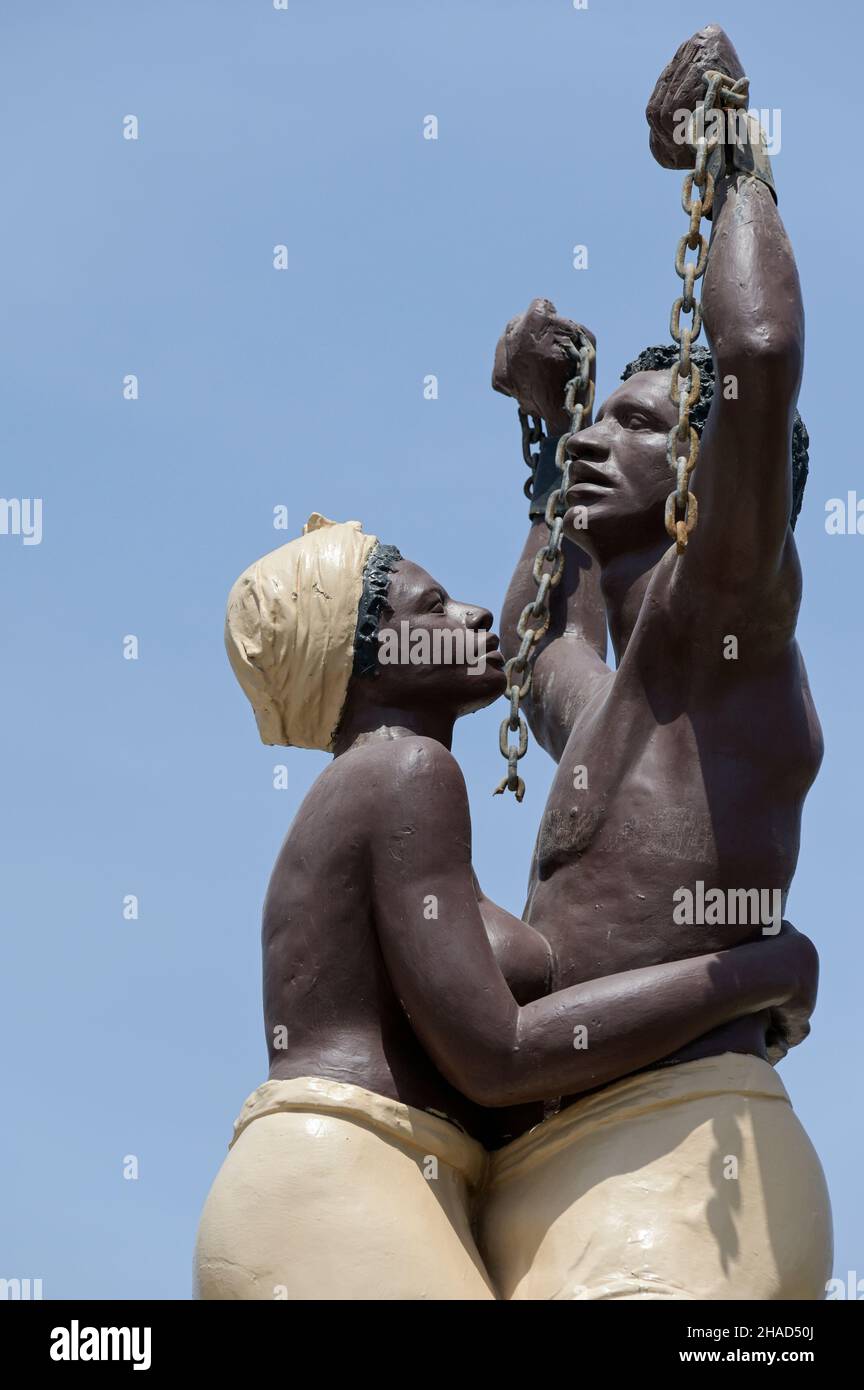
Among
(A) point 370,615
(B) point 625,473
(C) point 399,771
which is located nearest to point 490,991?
(C) point 399,771

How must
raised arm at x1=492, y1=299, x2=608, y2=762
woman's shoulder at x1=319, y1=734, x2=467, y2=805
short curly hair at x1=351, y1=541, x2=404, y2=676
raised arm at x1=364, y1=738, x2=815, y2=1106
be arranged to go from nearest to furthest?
raised arm at x1=364, y1=738, x2=815, y2=1106 < woman's shoulder at x1=319, y1=734, x2=467, y2=805 < short curly hair at x1=351, y1=541, x2=404, y2=676 < raised arm at x1=492, y1=299, x2=608, y2=762

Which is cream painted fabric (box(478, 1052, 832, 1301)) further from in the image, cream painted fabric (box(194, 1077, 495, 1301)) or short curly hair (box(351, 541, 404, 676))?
short curly hair (box(351, 541, 404, 676))

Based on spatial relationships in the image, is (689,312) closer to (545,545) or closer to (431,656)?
(431,656)

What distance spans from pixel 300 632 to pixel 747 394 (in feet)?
5.49

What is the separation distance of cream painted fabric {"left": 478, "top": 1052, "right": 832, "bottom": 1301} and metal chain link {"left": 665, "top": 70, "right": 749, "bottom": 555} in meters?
1.62

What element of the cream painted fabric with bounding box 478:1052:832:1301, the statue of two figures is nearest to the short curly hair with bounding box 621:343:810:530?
the statue of two figures

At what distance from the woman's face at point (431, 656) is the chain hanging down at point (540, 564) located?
34 cm

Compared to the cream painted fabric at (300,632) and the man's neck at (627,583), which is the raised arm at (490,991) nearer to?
the cream painted fabric at (300,632)

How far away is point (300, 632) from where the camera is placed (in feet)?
29.8

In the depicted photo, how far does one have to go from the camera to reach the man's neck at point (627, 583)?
30.9 ft

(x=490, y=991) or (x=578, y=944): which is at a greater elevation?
(x=578, y=944)

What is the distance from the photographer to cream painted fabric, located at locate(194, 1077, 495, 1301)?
822cm

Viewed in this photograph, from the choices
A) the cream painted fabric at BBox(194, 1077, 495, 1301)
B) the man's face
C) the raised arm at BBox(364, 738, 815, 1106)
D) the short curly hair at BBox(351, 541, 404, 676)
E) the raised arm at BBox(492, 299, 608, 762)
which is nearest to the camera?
the cream painted fabric at BBox(194, 1077, 495, 1301)
